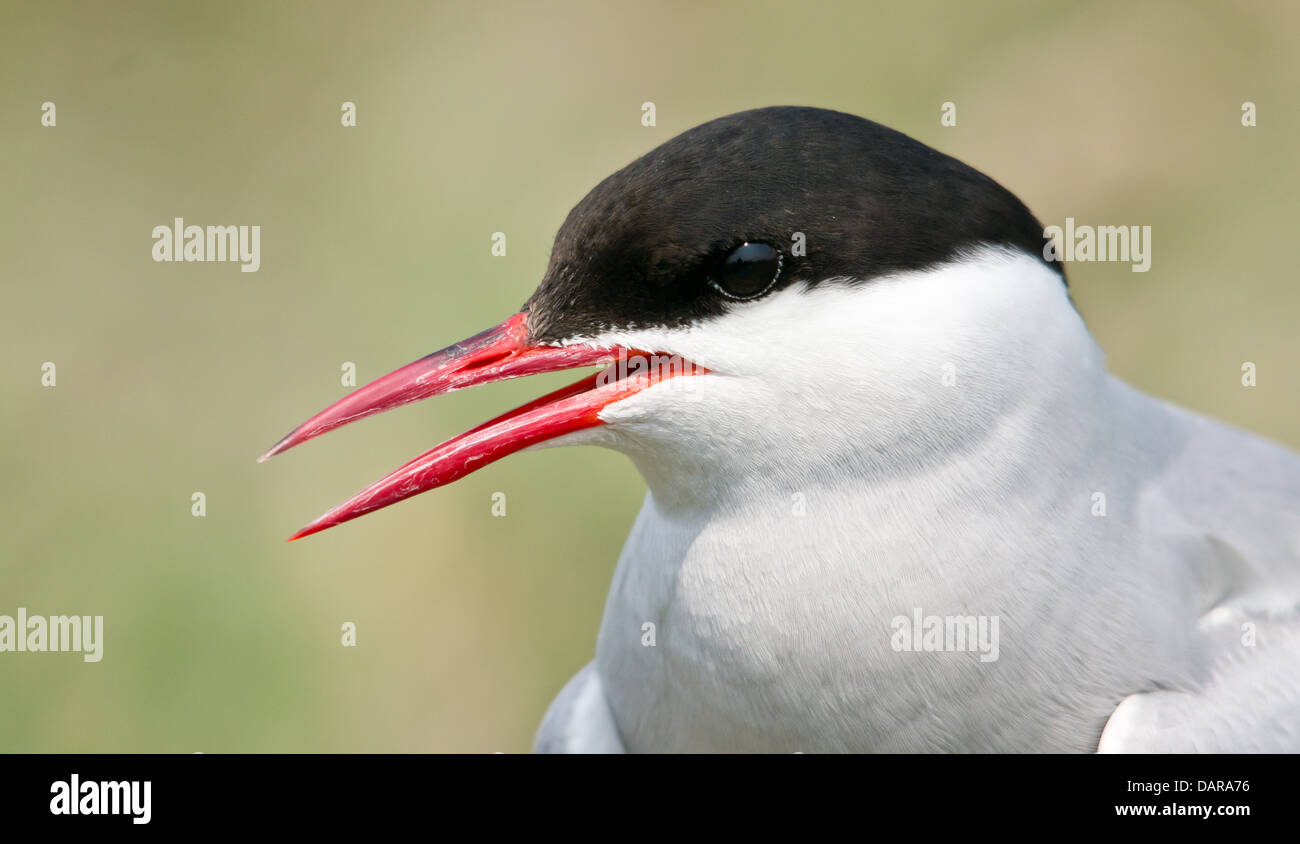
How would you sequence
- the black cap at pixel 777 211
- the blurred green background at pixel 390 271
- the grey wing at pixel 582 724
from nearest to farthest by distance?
the black cap at pixel 777 211
the grey wing at pixel 582 724
the blurred green background at pixel 390 271

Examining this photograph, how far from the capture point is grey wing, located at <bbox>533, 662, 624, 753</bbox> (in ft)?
7.61

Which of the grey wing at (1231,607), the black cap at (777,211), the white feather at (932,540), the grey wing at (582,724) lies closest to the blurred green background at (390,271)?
the grey wing at (582,724)

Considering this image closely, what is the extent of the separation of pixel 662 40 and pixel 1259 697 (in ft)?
14.0

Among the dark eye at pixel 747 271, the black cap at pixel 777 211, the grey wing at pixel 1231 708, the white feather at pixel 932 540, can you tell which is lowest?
the grey wing at pixel 1231 708

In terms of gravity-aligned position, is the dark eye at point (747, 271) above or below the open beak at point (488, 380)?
above

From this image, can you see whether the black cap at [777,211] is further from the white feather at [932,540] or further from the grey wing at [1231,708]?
the grey wing at [1231,708]

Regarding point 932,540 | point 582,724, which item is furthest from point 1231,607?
point 582,724

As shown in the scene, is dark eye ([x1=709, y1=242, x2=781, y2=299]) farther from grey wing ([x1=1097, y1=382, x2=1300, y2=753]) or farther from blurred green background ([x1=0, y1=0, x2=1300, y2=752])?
blurred green background ([x1=0, y1=0, x2=1300, y2=752])

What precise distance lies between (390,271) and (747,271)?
3394 millimetres

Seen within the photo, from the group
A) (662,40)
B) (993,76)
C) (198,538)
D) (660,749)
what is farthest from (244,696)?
(993,76)

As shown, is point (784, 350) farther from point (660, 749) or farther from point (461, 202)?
point (461, 202)

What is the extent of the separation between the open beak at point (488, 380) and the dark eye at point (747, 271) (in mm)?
132

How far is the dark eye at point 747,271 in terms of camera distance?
66.2 inches

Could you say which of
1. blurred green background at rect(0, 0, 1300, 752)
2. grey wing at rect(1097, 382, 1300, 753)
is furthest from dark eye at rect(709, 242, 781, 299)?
blurred green background at rect(0, 0, 1300, 752)
